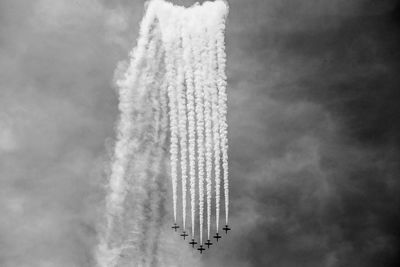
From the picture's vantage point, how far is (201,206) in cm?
7238

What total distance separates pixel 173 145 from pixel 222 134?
669 cm

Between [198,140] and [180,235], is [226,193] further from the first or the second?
[180,235]

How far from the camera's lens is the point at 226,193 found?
7100 centimetres

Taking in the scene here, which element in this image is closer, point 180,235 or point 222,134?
point 222,134

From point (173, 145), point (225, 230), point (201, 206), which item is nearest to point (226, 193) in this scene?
point (201, 206)

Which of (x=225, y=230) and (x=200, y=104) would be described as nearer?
(x=200, y=104)

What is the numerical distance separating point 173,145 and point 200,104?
653 centimetres

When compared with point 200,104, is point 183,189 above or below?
below

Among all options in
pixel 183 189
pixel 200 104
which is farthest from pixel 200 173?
pixel 200 104

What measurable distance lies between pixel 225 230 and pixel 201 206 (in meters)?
13.5

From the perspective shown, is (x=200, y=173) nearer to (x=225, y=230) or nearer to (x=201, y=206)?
(x=201, y=206)

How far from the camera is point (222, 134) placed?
6938 centimetres

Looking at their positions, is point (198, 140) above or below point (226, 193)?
above

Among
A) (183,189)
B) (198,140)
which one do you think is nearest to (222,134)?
(198,140)
